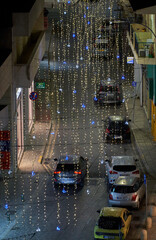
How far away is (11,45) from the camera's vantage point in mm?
26703

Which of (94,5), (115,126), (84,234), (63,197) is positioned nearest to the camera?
(84,234)

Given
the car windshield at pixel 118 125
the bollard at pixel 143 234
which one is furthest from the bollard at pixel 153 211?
the car windshield at pixel 118 125

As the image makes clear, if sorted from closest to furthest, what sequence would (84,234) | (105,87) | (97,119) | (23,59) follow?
(84,234) → (23,59) → (97,119) → (105,87)

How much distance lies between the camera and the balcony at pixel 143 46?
30.4 meters

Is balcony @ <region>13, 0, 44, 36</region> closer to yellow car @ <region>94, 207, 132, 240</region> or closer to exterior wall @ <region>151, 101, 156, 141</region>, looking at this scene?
yellow car @ <region>94, 207, 132, 240</region>

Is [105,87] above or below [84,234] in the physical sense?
above

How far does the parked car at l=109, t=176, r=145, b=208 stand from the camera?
23.6 metres

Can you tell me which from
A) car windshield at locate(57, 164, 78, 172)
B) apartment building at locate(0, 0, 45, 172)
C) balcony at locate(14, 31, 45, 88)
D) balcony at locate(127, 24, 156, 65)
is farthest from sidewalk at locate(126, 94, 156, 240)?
balcony at locate(14, 31, 45, 88)

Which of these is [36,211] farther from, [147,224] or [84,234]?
[147,224]

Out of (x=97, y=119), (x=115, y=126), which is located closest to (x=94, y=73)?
(x=97, y=119)

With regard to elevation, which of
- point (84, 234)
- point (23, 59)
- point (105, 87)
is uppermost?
point (23, 59)

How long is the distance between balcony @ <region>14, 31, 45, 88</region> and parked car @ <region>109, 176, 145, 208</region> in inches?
264

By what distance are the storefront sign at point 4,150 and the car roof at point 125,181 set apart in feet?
18.8

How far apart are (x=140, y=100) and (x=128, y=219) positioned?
804 inches
